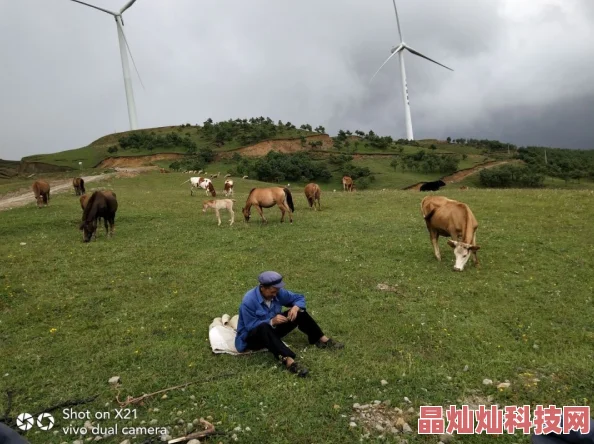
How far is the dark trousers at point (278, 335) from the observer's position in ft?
21.7

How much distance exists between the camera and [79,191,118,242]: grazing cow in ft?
54.7

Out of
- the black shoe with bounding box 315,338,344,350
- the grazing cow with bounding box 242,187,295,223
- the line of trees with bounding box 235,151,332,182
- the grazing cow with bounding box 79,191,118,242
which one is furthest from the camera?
the line of trees with bounding box 235,151,332,182

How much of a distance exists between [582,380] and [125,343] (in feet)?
24.8

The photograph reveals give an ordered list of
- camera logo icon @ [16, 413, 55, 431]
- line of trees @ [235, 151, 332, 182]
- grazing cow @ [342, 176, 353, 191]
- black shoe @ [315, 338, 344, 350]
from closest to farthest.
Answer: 1. camera logo icon @ [16, 413, 55, 431]
2. black shoe @ [315, 338, 344, 350]
3. grazing cow @ [342, 176, 353, 191]
4. line of trees @ [235, 151, 332, 182]

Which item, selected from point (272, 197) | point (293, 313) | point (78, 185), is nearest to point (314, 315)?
point (293, 313)

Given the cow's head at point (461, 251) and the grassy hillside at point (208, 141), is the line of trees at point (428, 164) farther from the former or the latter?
the cow's head at point (461, 251)

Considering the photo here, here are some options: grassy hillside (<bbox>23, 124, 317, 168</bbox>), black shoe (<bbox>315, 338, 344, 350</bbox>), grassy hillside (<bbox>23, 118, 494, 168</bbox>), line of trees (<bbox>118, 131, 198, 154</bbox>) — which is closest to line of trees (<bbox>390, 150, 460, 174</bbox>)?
grassy hillside (<bbox>23, 118, 494, 168</bbox>)

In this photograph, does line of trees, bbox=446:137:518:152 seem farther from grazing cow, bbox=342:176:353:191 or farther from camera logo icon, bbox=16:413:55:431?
camera logo icon, bbox=16:413:55:431

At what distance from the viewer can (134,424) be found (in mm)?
5352

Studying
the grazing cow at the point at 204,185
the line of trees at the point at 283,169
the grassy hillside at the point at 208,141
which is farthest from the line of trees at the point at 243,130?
the grazing cow at the point at 204,185

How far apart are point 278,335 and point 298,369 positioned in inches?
34.3

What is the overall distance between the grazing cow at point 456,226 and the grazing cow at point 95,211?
12.8 metres

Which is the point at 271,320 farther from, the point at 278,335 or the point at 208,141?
the point at 208,141

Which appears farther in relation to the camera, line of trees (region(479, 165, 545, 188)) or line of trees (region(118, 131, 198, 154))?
line of trees (region(118, 131, 198, 154))
